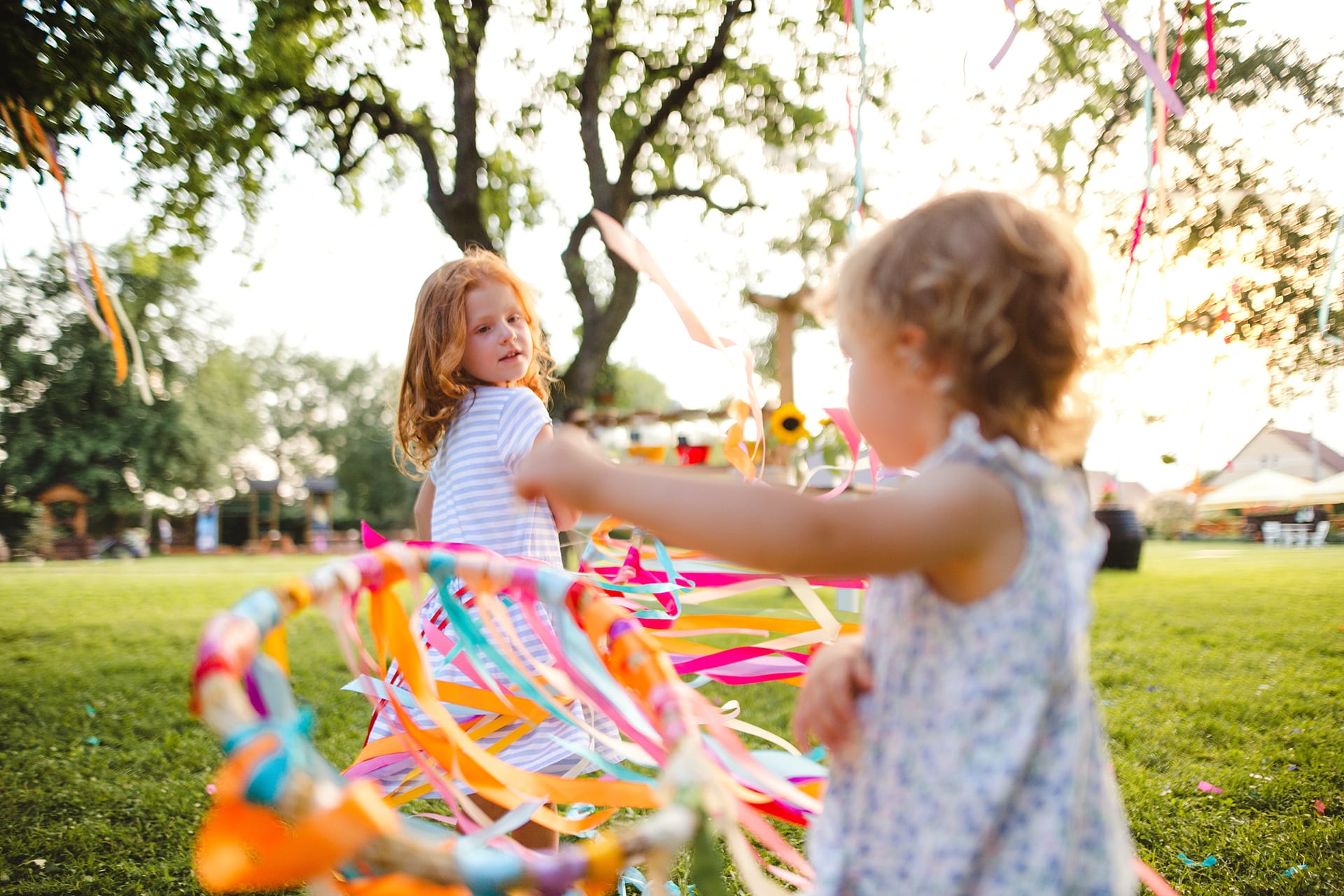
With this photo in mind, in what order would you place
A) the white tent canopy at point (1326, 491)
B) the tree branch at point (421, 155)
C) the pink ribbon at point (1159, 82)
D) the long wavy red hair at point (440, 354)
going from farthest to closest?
the white tent canopy at point (1326, 491)
the tree branch at point (421, 155)
the pink ribbon at point (1159, 82)
the long wavy red hair at point (440, 354)

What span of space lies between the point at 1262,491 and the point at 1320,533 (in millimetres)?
1285

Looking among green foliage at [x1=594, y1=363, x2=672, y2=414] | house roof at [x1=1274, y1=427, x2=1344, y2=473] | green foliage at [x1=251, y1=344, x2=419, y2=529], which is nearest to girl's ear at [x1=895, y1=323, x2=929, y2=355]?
green foliage at [x1=594, y1=363, x2=672, y2=414]

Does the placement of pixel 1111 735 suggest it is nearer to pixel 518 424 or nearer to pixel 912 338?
pixel 518 424

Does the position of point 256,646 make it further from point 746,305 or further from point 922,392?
point 746,305

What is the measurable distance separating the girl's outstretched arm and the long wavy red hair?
1397mm

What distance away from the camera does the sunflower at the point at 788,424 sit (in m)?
4.55

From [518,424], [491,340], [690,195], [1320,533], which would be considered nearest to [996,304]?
[518,424]

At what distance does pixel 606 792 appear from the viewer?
145cm

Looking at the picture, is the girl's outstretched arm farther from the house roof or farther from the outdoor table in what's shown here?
the outdoor table

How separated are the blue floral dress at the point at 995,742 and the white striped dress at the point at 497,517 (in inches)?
44.0

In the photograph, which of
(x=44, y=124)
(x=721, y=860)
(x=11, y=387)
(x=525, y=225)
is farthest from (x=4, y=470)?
(x=721, y=860)

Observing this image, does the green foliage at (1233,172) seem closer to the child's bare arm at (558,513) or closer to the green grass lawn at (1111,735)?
the green grass lawn at (1111,735)

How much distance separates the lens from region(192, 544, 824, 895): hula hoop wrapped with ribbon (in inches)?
25.3

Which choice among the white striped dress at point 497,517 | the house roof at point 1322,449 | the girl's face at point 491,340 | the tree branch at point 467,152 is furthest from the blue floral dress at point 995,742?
the house roof at point 1322,449
